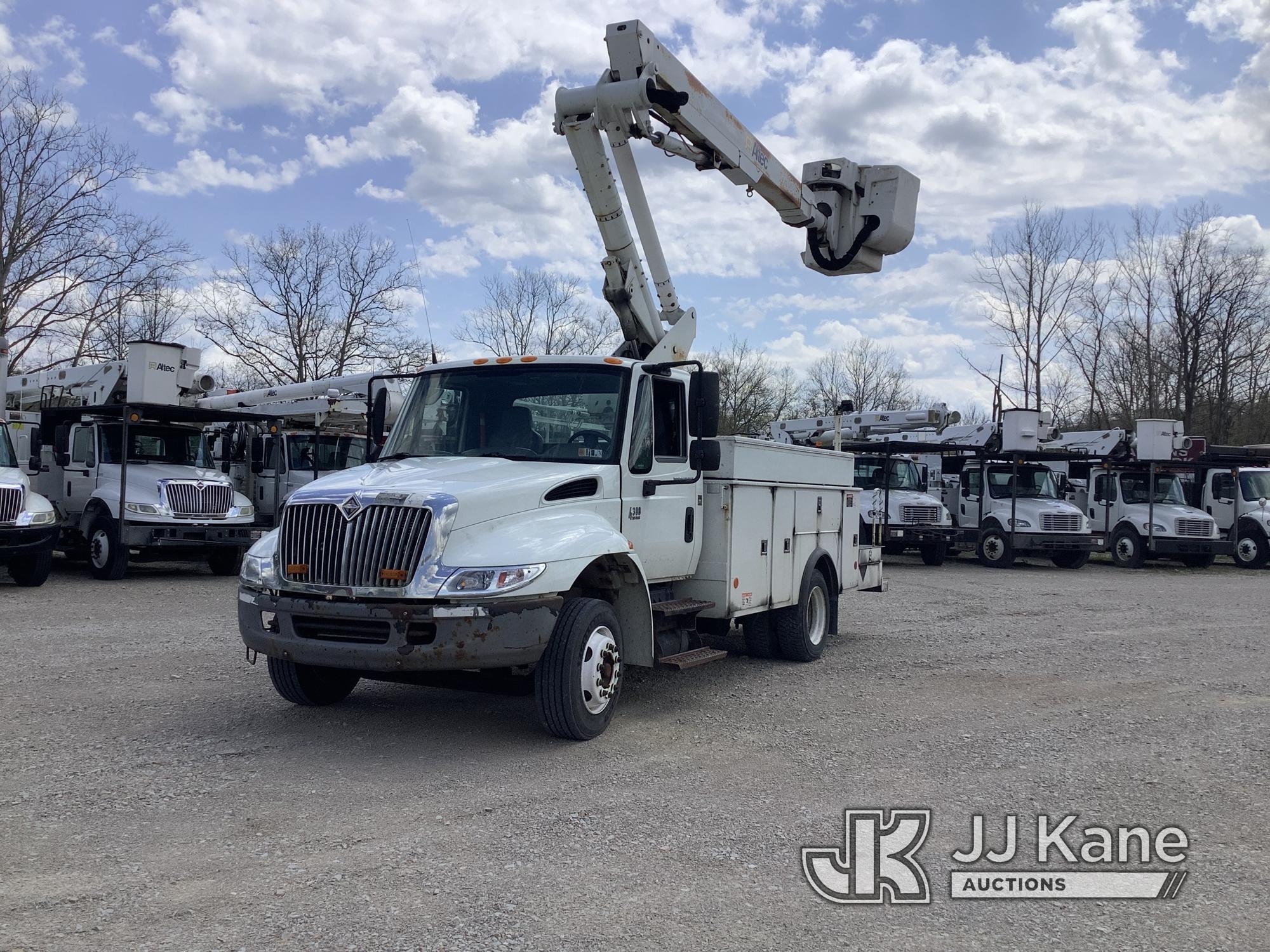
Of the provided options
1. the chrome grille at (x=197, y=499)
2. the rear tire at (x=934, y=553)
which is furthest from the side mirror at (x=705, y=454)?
the rear tire at (x=934, y=553)

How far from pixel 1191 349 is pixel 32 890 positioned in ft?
141

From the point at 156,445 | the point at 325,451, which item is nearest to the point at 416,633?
the point at 156,445

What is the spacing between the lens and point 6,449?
581 inches

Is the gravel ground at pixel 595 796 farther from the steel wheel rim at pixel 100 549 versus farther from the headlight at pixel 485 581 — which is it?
the steel wheel rim at pixel 100 549

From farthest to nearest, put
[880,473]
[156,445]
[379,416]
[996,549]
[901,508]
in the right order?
[996,549]
[880,473]
[901,508]
[156,445]
[379,416]

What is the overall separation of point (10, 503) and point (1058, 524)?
1938cm

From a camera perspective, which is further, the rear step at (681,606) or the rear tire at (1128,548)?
the rear tire at (1128,548)

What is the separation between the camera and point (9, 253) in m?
30.0

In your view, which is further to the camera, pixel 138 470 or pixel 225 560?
pixel 225 560

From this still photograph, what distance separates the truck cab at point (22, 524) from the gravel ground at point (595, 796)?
439 centimetres

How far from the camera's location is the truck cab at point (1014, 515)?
899 inches

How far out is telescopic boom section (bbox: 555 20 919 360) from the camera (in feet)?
29.0

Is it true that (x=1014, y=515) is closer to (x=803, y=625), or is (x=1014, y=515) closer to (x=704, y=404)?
(x=803, y=625)

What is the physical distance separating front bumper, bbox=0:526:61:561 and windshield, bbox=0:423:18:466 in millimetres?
1221
